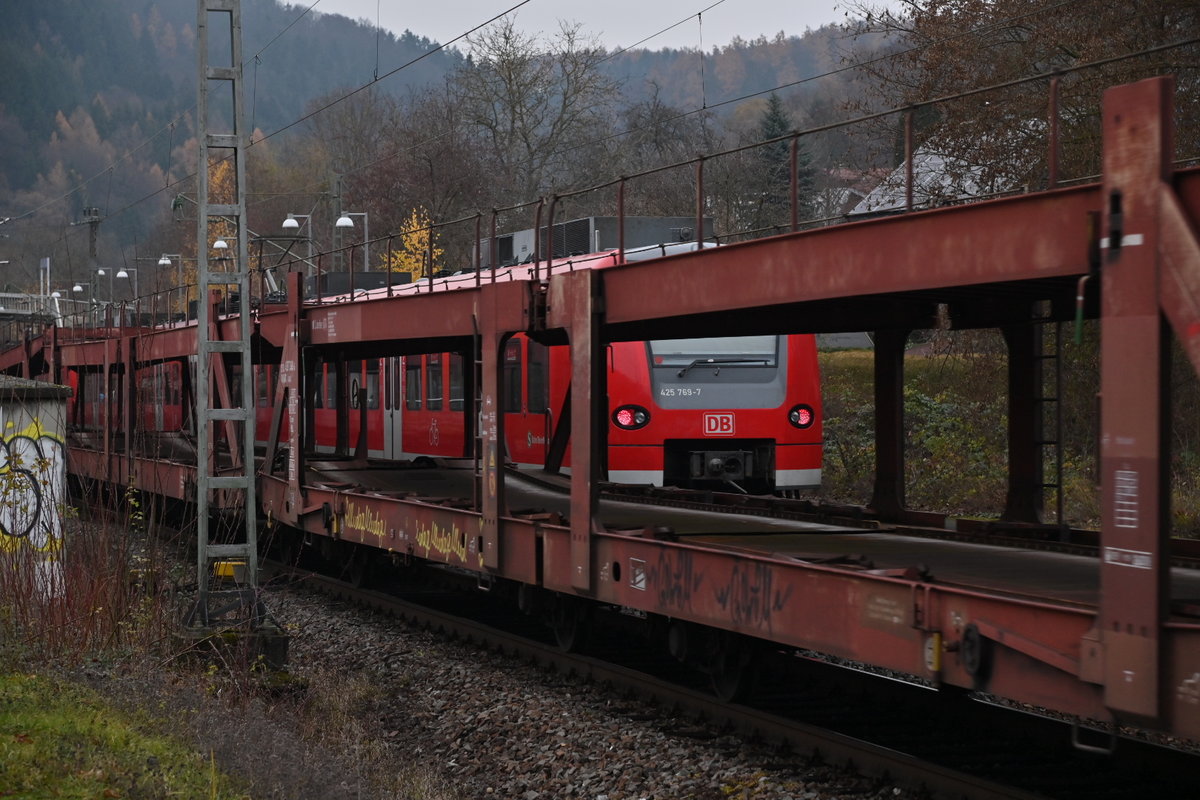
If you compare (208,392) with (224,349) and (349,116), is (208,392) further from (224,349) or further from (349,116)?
(349,116)

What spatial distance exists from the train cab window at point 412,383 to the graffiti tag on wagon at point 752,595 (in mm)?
12845

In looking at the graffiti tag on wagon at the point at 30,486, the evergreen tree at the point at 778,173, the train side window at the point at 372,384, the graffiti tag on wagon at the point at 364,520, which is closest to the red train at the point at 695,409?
the graffiti tag on wagon at the point at 364,520

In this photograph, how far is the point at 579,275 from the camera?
375 inches

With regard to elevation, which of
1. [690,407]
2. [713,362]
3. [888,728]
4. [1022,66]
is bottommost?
[888,728]

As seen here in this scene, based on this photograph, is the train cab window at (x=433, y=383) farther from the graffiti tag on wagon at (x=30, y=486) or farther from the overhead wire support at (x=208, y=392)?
the overhead wire support at (x=208, y=392)

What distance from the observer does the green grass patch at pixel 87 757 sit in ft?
20.8

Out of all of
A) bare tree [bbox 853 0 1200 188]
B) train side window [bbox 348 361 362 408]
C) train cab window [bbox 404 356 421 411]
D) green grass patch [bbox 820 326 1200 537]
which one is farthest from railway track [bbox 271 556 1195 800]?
train side window [bbox 348 361 362 408]

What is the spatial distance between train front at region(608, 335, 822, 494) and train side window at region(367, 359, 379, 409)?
24.9 feet

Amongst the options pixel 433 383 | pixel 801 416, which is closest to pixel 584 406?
pixel 801 416

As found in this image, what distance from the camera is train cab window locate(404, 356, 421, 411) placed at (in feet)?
67.1

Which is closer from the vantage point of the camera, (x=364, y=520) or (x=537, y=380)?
(x=364, y=520)

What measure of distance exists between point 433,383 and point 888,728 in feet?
40.7

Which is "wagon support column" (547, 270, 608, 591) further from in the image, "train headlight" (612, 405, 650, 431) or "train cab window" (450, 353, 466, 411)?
"train cab window" (450, 353, 466, 411)

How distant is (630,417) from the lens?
1570cm
